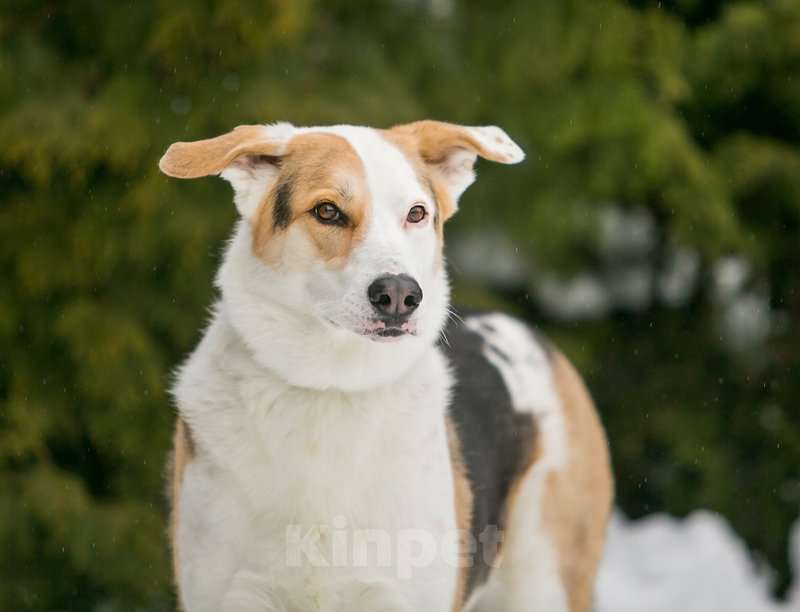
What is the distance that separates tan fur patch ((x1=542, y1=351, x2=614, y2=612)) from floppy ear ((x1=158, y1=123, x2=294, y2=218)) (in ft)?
4.58

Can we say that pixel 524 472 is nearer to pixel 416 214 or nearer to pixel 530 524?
pixel 530 524

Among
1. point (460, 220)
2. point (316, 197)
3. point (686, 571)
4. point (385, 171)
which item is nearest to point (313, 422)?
point (316, 197)

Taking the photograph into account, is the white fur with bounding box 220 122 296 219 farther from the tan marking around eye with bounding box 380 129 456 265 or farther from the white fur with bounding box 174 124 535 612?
the tan marking around eye with bounding box 380 129 456 265

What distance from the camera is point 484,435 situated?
3.88m

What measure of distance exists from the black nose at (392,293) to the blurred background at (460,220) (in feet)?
8.62

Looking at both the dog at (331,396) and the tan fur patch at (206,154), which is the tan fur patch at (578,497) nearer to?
the dog at (331,396)

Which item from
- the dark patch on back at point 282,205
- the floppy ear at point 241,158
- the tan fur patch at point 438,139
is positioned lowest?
the dark patch on back at point 282,205

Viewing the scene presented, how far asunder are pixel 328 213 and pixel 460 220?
4498 mm

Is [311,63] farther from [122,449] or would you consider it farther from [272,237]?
[272,237]

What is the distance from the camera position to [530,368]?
14.0 ft

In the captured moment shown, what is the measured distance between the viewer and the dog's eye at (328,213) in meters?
3.30

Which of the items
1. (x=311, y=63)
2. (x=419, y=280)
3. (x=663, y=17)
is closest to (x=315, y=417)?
(x=419, y=280)

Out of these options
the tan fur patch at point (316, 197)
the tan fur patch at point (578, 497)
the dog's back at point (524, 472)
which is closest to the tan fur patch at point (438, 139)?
the tan fur patch at point (316, 197)

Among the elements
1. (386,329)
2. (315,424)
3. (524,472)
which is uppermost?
(386,329)
